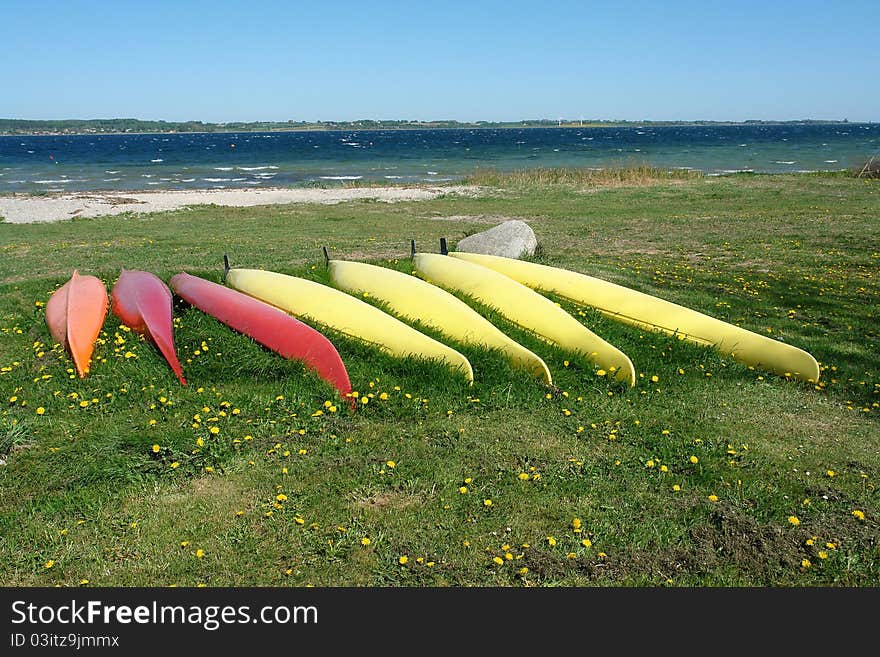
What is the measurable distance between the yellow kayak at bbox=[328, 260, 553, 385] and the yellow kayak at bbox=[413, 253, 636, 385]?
46 centimetres

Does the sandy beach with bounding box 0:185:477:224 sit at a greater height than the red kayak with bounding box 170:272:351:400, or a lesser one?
greater

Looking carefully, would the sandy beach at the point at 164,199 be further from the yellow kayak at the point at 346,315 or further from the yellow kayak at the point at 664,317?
the yellow kayak at the point at 664,317

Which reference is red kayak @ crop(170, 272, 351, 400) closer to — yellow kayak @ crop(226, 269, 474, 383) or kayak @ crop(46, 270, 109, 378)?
yellow kayak @ crop(226, 269, 474, 383)

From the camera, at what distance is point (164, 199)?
27.1 metres

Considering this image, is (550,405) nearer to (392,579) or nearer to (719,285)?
(392,579)

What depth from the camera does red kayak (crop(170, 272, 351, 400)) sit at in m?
6.30

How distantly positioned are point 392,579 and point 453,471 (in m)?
1.24

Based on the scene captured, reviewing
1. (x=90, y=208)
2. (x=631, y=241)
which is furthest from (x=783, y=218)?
(x=90, y=208)

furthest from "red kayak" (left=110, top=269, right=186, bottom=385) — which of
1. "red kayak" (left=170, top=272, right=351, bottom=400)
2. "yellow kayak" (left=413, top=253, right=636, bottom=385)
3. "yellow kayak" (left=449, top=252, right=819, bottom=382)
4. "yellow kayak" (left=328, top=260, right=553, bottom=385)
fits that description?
"yellow kayak" (left=449, top=252, right=819, bottom=382)

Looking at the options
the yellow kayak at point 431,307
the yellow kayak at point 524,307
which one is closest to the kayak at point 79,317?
the yellow kayak at point 431,307

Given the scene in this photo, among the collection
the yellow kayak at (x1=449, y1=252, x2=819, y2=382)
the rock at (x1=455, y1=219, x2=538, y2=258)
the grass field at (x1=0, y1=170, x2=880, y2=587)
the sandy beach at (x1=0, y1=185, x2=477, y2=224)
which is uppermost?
the sandy beach at (x1=0, y1=185, x2=477, y2=224)

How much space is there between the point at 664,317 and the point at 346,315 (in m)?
3.57

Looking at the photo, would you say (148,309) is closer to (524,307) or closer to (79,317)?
(79,317)

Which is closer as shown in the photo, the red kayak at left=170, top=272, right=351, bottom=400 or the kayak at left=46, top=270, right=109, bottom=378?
the red kayak at left=170, top=272, right=351, bottom=400
